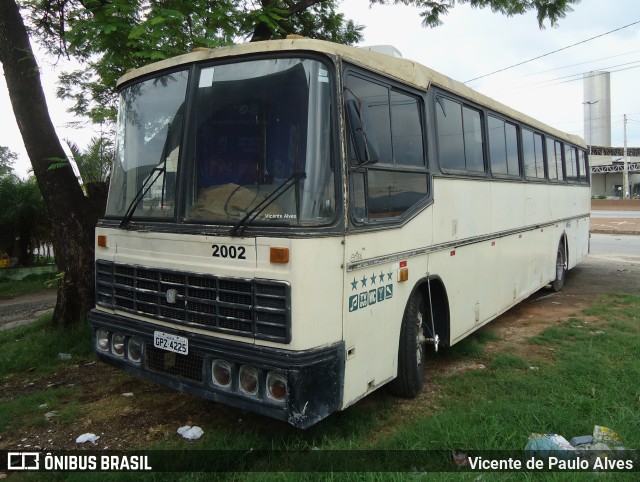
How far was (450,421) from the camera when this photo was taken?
12.6 feet

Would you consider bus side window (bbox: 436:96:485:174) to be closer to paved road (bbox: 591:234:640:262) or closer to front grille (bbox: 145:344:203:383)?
front grille (bbox: 145:344:203:383)

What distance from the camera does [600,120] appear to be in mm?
59875

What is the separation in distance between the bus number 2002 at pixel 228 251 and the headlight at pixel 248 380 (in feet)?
2.40

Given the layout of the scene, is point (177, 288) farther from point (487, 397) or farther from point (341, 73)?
point (487, 397)

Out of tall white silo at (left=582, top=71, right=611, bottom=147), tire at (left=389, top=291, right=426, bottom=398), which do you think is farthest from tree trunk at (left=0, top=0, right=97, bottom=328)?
tall white silo at (left=582, top=71, right=611, bottom=147)

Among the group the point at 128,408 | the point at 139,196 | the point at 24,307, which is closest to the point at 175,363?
the point at 128,408

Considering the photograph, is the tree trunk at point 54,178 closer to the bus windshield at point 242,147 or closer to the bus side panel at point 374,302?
the bus windshield at point 242,147

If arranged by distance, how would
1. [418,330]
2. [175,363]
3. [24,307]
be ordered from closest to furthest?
[175,363]
[418,330]
[24,307]

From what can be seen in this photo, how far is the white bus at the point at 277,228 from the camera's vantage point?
3.34m

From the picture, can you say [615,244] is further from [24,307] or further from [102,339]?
[102,339]

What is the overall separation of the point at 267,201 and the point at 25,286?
11833 millimetres

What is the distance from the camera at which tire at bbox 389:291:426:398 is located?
14.6 ft

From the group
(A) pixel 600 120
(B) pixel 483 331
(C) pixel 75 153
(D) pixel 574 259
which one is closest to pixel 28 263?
(C) pixel 75 153

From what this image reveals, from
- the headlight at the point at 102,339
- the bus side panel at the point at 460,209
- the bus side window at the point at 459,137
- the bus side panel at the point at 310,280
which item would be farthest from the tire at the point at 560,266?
the headlight at the point at 102,339
